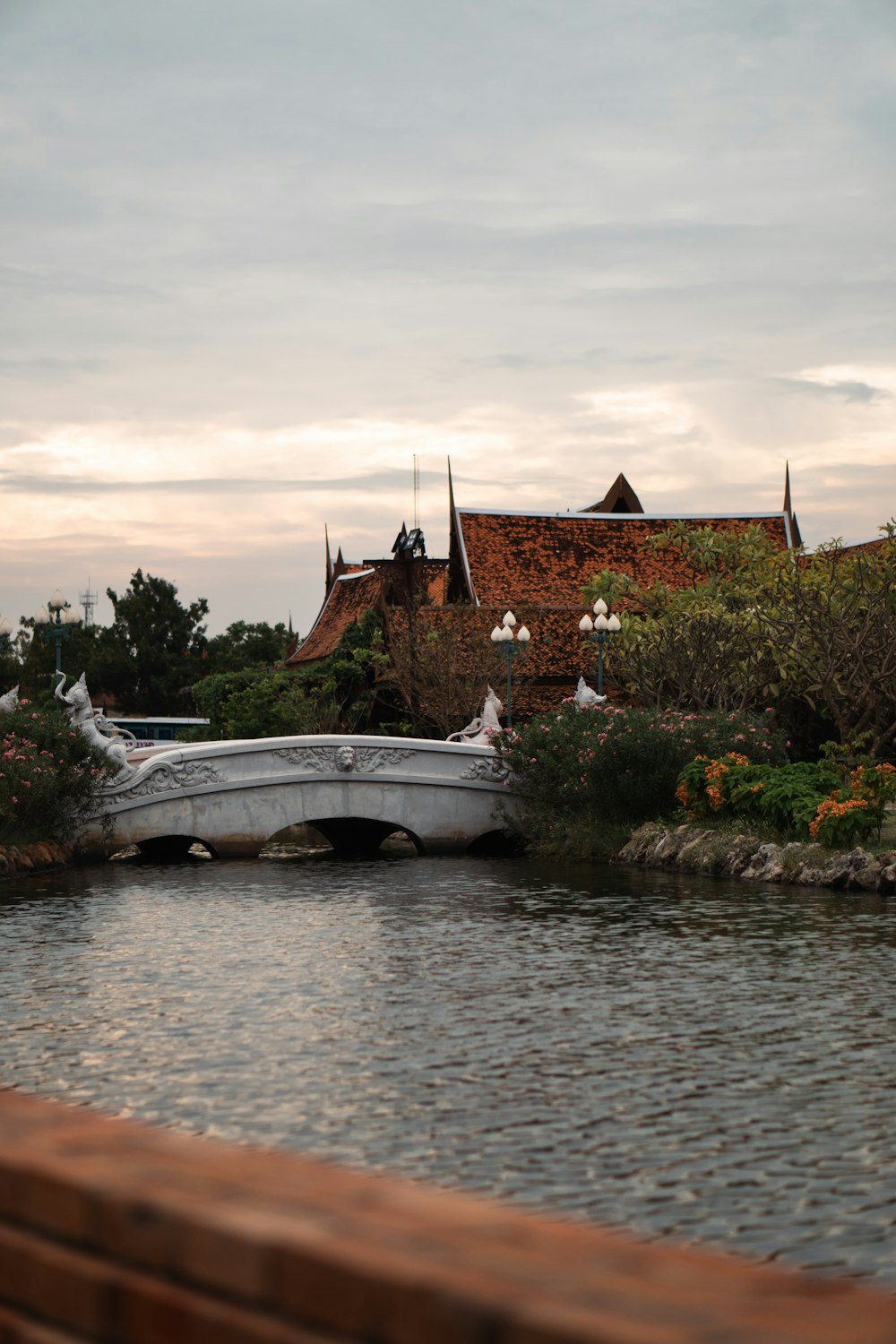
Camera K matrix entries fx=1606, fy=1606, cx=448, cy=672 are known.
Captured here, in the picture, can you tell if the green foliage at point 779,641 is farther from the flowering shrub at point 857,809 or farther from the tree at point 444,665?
the flowering shrub at point 857,809

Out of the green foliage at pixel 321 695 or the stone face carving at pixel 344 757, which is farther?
the green foliage at pixel 321 695

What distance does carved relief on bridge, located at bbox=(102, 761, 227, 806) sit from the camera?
91.8 ft

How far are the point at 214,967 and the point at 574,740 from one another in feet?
45.0

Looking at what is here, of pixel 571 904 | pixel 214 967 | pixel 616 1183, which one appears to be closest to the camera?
pixel 616 1183

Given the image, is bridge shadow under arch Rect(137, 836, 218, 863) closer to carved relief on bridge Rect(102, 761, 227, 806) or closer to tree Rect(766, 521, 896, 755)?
carved relief on bridge Rect(102, 761, 227, 806)

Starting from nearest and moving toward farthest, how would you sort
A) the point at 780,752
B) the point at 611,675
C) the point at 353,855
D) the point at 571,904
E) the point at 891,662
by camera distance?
1. the point at 571,904
2. the point at 780,752
3. the point at 891,662
4. the point at 353,855
5. the point at 611,675

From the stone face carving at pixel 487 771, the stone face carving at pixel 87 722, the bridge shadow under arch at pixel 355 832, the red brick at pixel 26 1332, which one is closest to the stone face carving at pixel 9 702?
the stone face carving at pixel 87 722

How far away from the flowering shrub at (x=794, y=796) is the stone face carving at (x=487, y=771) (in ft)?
17.6

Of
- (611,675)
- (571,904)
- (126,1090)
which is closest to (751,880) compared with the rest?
(571,904)

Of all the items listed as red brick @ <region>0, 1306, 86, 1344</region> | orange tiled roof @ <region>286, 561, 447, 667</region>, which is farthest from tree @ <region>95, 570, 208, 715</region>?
red brick @ <region>0, 1306, 86, 1344</region>

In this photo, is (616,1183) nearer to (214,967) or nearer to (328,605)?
(214,967)

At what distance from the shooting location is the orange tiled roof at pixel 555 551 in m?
45.5

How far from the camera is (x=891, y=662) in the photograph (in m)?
29.3

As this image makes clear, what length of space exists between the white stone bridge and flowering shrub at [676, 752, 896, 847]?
5858 mm
